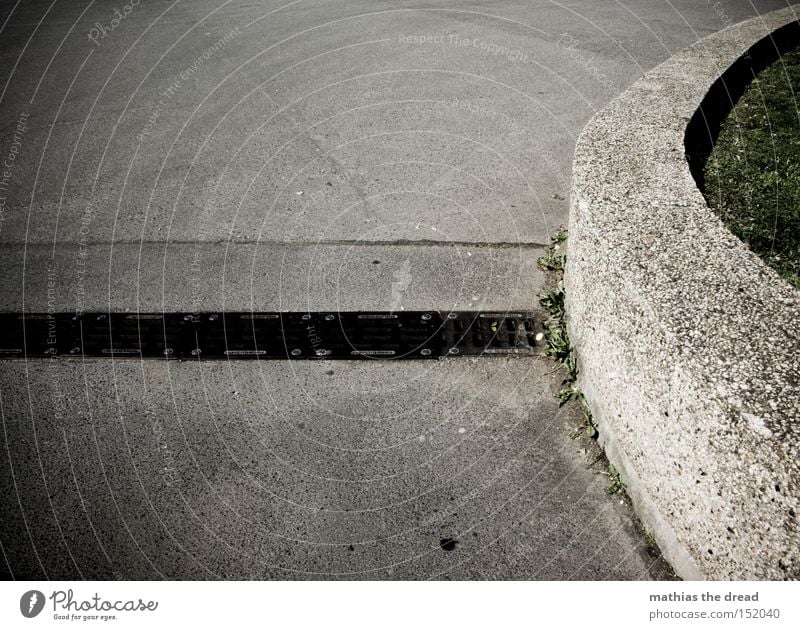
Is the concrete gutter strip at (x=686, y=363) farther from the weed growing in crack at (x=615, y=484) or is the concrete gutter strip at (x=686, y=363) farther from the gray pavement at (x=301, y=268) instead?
the gray pavement at (x=301, y=268)

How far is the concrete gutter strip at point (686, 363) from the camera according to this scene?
201cm

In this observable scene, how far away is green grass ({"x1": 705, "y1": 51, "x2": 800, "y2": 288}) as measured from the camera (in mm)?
3711

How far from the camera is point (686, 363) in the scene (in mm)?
2271

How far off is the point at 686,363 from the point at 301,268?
9.07 ft

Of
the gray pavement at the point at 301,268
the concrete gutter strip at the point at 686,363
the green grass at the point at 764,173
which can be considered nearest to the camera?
the concrete gutter strip at the point at 686,363

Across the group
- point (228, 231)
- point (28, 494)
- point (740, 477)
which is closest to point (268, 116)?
point (228, 231)

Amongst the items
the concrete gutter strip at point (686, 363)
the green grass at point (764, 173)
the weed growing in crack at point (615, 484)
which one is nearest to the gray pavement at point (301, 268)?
the weed growing in crack at point (615, 484)

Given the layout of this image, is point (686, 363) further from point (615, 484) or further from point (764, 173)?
point (764, 173)

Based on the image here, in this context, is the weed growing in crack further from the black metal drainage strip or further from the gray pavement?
the black metal drainage strip

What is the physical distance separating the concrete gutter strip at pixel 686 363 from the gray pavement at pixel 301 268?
0.33 metres

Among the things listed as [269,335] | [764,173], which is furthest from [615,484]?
[764,173]

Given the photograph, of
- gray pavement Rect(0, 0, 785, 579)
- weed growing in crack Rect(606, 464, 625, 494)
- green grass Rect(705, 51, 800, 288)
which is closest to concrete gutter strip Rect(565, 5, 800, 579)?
weed growing in crack Rect(606, 464, 625, 494)

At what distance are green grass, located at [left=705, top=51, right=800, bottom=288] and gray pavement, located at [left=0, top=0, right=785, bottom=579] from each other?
1.16 m

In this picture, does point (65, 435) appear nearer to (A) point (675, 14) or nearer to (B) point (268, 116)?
(B) point (268, 116)
